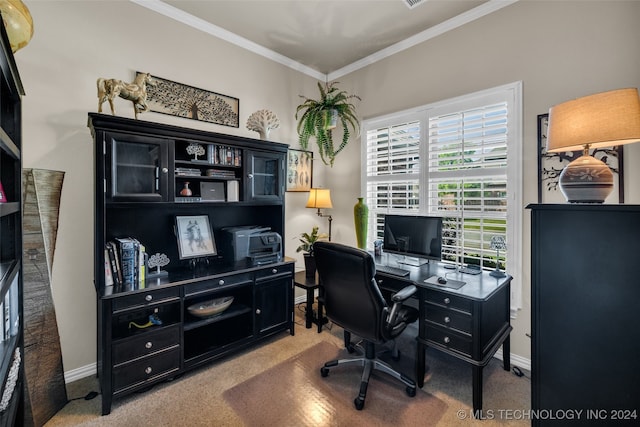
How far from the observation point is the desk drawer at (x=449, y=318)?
1852mm

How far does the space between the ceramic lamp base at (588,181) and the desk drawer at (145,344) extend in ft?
8.14

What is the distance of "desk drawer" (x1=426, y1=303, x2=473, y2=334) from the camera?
1.85m

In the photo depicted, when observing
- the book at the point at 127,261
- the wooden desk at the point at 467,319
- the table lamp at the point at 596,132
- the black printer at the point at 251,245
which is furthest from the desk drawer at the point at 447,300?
the book at the point at 127,261

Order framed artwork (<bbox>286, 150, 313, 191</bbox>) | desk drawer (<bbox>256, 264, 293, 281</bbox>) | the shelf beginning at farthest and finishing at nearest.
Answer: framed artwork (<bbox>286, 150, 313, 191</bbox>) → desk drawer (<bbox>256, 264, 293, 281</bbox>) → the shelf

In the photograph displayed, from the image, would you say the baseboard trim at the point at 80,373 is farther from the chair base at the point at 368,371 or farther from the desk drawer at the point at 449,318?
the desk drawer at the point at 449,318

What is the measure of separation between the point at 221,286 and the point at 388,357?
60.5 inches

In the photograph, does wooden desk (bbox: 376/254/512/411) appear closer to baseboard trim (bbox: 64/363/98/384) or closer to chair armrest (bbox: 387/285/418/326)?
chair armrest (bbox: 387/285/418/326)

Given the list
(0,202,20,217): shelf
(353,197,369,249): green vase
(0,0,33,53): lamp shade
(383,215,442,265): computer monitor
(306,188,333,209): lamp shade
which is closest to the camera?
(0,202,20,217): shelf

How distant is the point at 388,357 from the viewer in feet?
7.99

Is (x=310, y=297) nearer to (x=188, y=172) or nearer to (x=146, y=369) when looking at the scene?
(x=146, y=369)

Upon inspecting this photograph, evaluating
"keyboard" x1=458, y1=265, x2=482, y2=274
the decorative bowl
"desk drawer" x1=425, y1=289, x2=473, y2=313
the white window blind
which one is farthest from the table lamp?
the decorative bowl

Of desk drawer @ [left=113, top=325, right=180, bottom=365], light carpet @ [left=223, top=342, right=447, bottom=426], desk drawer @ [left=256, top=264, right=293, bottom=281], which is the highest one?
desk drawer @ [left=256, top=264, right=293, bottom=281]

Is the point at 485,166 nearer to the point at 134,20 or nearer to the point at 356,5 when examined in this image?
the point at 356,5

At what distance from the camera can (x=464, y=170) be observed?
2547mm
